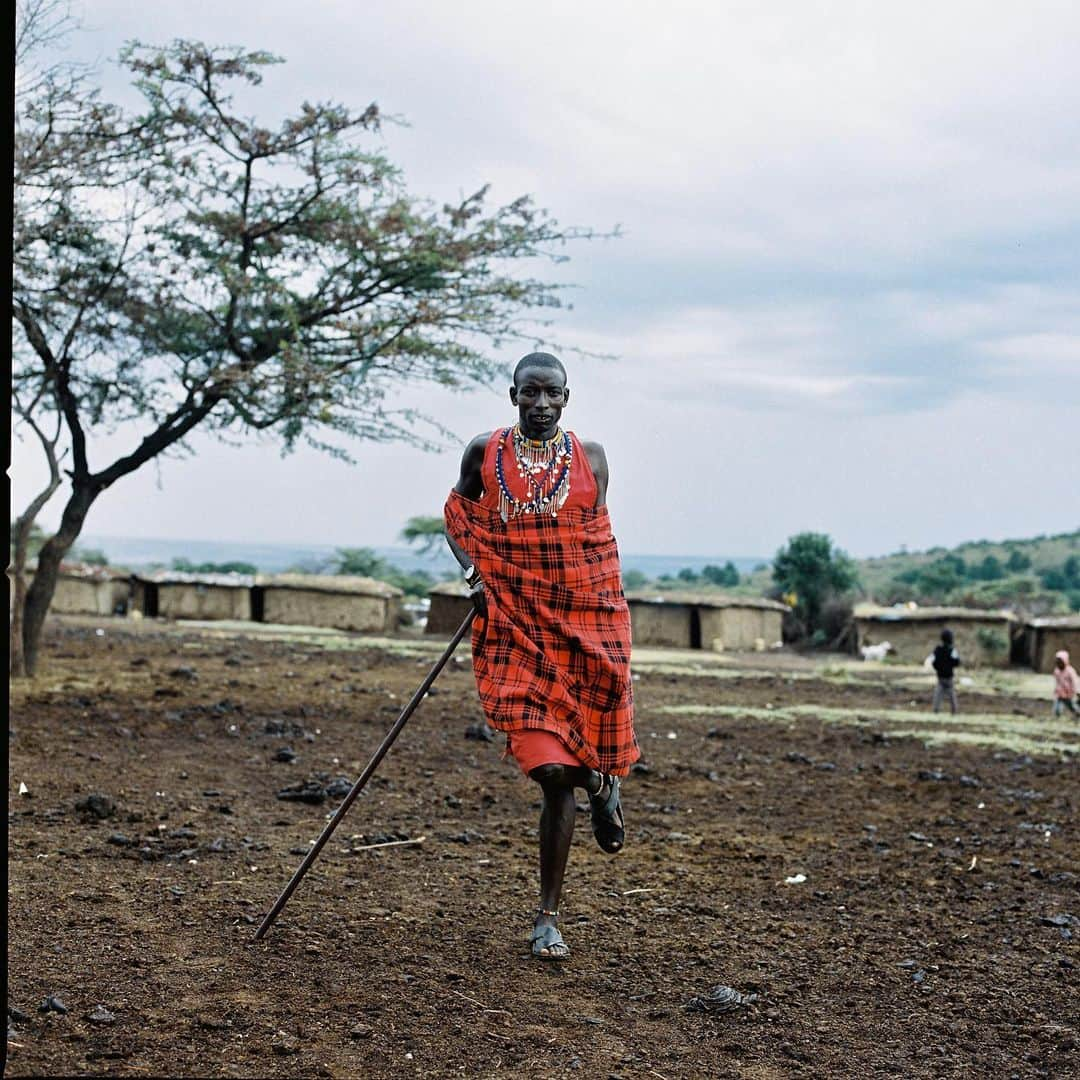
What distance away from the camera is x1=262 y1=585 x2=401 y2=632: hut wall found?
24.0m

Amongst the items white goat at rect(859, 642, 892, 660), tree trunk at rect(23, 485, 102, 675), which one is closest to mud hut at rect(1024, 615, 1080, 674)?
white goat at rect(859, 642, 892, 660)

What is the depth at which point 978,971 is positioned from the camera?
4.82 meters

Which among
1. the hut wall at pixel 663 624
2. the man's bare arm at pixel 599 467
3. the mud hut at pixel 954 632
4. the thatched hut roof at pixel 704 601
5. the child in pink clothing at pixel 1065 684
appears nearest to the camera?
the man's bare arm at pixel 599 467

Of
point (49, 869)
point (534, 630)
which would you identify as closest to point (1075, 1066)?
point (534, 630)

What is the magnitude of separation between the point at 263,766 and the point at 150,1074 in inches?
203

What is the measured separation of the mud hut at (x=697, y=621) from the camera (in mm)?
23703

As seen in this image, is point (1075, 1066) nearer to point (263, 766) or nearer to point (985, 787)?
point (985, 787)

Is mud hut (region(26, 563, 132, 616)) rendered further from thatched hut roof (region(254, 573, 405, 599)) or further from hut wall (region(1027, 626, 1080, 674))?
hut wall (region(1027, 626, 1080, 674))

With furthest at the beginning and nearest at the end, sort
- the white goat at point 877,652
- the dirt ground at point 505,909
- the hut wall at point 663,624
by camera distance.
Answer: the hut wall at point 663,624
the white goat at point 877,652
the dirt ground at point 505,909

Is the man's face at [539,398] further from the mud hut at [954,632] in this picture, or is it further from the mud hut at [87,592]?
the mud hut at [87,592]

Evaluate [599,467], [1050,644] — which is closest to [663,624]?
[1050,644]

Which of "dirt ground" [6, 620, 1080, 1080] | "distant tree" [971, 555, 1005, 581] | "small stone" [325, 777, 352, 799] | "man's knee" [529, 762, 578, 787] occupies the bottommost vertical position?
"dirt ground" [6, 620, 1080, 1080]

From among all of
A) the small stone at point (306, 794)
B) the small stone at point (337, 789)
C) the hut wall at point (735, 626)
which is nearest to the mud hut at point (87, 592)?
the hut wall at point (735, 626)

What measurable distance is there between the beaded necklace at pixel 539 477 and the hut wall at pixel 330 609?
19.1m
